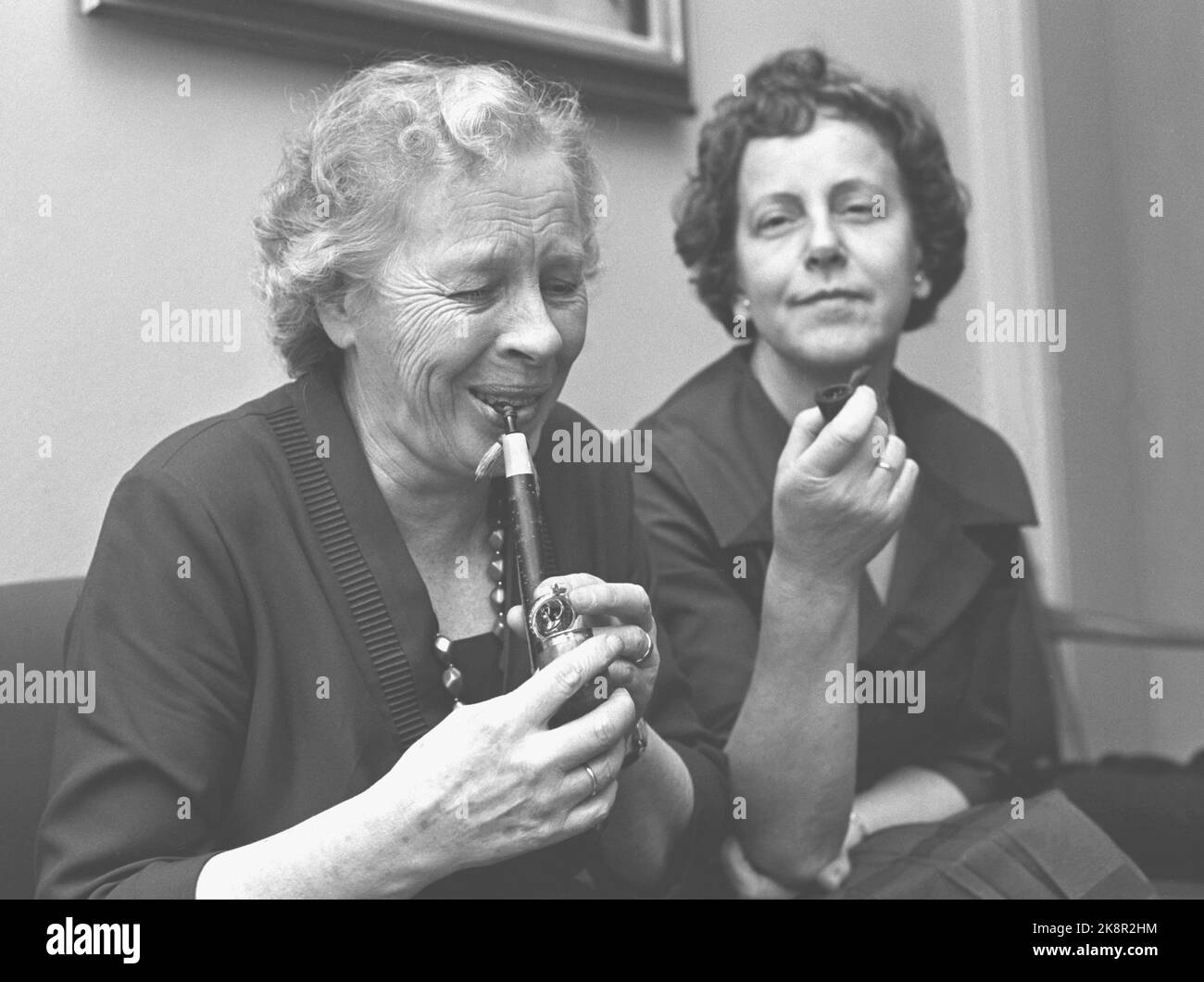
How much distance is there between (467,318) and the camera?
103 centimetres

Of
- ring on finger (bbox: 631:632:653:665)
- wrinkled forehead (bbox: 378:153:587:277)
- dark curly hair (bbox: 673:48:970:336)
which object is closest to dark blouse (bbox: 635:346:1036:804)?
dark curly hair (bbox: 673:48:970:336)

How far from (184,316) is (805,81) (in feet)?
2.26

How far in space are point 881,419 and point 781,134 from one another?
13.7 inches

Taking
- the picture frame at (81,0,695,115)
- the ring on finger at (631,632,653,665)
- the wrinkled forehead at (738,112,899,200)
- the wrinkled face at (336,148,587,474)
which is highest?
the picture frame at (81,0,695,115)

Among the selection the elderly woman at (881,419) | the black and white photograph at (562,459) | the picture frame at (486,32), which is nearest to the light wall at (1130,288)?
the black and white photograph at (562,459)

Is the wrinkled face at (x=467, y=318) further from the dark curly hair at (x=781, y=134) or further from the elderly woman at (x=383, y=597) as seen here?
the dark curly hair at (x=781, y=134)

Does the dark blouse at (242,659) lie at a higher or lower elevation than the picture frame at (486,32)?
lower

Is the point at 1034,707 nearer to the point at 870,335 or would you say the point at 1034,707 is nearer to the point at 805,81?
the point at 870,335

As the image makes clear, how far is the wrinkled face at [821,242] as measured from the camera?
1425mm

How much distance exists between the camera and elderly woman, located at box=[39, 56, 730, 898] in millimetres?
907

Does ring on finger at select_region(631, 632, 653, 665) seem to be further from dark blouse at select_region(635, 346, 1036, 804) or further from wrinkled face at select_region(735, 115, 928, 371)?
wrinkled face at select_region(735, 115, 928, 371)

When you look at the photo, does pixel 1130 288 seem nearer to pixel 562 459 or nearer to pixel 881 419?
pixel 881 419
